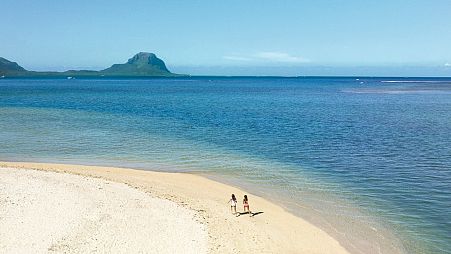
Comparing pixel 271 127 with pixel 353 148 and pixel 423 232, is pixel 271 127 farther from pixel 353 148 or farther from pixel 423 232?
pixel 423 232

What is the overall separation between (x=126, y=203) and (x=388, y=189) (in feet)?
52.5

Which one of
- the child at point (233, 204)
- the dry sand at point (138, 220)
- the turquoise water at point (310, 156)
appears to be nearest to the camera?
the dry sand at point (138, 220)

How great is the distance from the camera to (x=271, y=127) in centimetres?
5941

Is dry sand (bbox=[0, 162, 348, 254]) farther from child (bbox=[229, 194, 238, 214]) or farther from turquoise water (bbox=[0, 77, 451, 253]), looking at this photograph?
turquoise water (bbox=[0, 77, 451, 253])

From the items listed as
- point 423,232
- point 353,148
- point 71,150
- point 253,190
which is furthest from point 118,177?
point 353,148

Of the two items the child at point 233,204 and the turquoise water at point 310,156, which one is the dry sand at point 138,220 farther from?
the turquoise water at point 310,156

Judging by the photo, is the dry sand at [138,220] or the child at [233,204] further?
the child at [233,204]

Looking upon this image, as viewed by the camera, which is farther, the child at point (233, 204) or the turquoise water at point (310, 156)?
the child at point (233, 204)

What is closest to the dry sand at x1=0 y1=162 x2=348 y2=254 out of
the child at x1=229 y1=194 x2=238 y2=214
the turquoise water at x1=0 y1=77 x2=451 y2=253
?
the child at x1=229 y1=194 x2=238 y2=214

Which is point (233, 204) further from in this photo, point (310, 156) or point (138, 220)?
point (310, 156)

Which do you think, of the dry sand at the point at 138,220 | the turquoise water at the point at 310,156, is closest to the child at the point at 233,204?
the dry sand at the point at 138,220

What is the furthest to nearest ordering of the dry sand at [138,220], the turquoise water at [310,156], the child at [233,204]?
1. the child at [233,204]
2. the turquoise water at [310,156]
3. the dry sand at [138,220]

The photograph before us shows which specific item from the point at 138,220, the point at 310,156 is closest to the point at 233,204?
the point at 138,220

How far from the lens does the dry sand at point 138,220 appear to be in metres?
19.0
